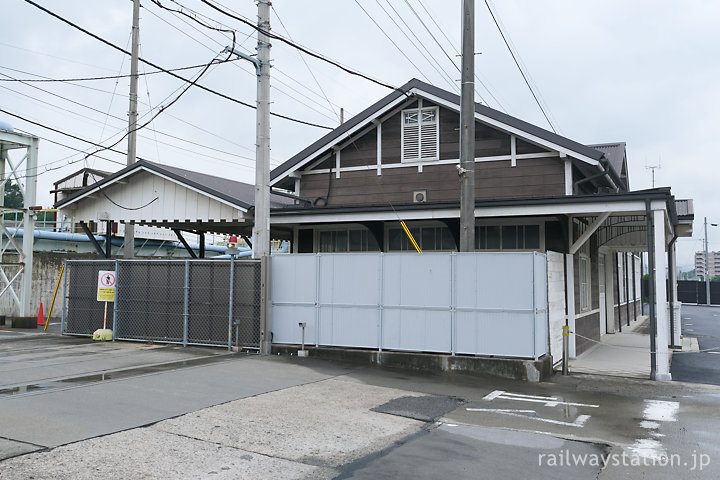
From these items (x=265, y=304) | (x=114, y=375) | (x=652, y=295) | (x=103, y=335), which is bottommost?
(x=114, y=375)

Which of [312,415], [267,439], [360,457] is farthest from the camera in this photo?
[312,415]

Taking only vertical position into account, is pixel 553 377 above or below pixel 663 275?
below

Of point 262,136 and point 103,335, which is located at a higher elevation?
point 262,136

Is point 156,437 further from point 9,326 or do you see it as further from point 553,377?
point 9,326

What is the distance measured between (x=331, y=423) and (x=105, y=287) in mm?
9058

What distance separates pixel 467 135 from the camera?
37.0ft

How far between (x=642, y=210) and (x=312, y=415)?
26.1 ft

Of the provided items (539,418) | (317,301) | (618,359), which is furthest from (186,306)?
(618,359)

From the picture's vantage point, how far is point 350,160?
52.9 ft

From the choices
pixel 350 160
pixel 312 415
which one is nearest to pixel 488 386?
pixel 312 415

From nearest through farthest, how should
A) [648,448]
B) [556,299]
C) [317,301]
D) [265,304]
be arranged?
1. [648,448]
2. [556,299]
3. [317,301]
4. [265,304]

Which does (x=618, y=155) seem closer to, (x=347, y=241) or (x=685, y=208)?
(x=685, y=208)

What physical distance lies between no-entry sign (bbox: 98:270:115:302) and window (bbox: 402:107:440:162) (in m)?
7.99

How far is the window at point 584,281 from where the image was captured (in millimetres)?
15627
